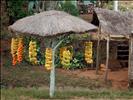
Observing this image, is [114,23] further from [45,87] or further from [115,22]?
[45,87]

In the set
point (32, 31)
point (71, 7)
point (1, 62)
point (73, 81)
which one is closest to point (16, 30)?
point (32, 31)

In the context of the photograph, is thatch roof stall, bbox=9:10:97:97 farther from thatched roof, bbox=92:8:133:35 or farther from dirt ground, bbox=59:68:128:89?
dirt ground, bbox=59:68:128:89

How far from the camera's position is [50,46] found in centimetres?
1862

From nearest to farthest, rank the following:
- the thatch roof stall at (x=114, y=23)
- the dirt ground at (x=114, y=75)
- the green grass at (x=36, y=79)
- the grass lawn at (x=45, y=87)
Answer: the grass lawn at (x=45, y=87) < the thatch roof stall at (x=114, y=23) < the green grass at (x=36, y=79) < the dirt ground at (x=114, y=75)

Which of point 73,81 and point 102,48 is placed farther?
point 102,48

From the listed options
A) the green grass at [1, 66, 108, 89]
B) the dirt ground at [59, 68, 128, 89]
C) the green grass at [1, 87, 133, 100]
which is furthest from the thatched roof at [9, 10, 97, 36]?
the dirt ground at [59, 68, 128, 89]

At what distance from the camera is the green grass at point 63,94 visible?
18.4m

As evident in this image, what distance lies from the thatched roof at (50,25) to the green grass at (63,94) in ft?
7.37

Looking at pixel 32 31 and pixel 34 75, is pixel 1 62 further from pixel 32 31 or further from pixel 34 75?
pixel 32 31

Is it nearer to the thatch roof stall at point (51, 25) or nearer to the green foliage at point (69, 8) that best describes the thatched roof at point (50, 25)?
the thatch roof stall at point (51, 25)

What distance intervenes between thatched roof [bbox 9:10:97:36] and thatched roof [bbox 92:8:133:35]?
2594 millimetres

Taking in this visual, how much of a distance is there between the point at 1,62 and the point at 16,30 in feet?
25.2

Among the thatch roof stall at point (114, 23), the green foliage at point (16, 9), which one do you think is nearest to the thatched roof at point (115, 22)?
the thatch roof stall at point (114, 23)

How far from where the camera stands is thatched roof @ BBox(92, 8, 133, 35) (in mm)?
20688
